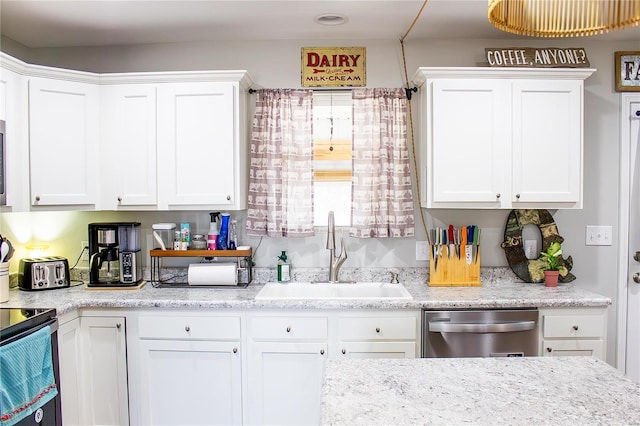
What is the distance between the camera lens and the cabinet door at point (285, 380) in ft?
7.88

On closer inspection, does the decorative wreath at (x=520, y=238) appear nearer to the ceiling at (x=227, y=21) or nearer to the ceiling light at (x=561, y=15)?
the ceiling at (x=227, y=21)

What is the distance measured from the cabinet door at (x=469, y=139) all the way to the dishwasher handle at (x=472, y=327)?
0.71 metres

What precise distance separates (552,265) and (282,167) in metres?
1.80

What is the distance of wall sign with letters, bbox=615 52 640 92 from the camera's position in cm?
289

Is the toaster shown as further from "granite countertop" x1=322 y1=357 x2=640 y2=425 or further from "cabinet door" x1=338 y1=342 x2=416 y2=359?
"granite countertop" x1=322 y1=357 x2=640 y2=425

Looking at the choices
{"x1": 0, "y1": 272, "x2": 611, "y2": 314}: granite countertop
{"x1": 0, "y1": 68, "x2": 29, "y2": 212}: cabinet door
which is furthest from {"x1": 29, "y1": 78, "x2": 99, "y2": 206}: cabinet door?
{"x1": 0, "y1": 272, "x2": 611, "y2": 314}: granite countertop

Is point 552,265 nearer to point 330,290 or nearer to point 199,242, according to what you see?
point 330,290

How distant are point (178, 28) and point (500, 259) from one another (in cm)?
254

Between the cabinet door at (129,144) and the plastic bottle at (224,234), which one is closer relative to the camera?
the cabinet door at (129,144)

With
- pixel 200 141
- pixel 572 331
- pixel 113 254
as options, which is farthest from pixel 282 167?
pixel 572 331

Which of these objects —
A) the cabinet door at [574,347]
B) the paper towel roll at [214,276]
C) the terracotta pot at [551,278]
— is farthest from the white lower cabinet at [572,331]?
the paper towel roll at [214,276]

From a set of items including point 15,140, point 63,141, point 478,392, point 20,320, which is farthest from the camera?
point 63,141

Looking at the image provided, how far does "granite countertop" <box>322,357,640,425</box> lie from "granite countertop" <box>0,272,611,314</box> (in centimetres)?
88

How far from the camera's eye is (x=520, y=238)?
9.48ft
